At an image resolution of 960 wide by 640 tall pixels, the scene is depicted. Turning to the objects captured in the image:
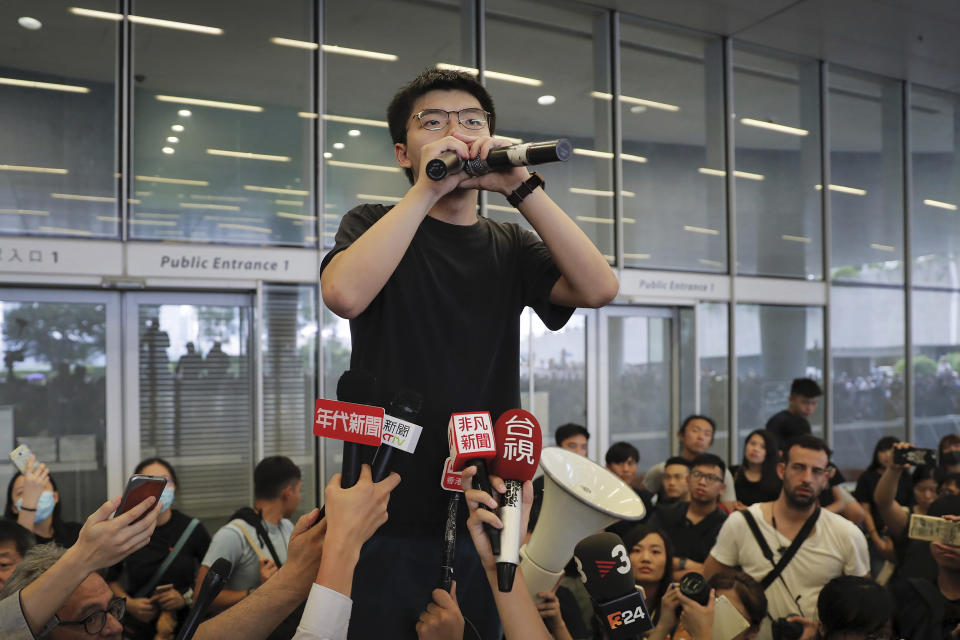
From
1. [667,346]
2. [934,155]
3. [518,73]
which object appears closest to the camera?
[518,73]

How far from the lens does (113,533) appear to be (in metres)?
1.48

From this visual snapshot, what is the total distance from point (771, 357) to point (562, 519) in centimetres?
776

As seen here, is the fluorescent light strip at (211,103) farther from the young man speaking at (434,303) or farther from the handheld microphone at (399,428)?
the handheld microphone at (399,428)

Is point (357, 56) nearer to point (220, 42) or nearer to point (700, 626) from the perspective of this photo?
point (220, 42)

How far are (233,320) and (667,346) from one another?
442cm

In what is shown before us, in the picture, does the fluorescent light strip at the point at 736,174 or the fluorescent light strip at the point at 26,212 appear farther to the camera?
the fluorescent light strip at the point at 736,174

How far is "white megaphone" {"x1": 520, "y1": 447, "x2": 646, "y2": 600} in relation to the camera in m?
1.52

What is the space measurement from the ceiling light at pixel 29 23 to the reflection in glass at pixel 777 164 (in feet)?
22.0

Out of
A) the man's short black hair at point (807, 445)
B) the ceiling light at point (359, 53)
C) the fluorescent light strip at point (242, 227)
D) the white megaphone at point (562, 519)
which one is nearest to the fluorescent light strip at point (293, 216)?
the fluorescent light strip at point (242, 227)

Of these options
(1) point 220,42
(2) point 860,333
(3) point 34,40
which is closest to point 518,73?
(1) point 220,42

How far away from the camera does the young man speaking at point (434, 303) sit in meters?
1.21

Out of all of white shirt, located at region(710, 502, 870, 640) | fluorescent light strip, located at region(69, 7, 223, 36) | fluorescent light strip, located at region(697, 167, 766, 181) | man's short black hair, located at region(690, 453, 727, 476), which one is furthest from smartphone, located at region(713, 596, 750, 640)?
fluorescent light strip, located at region(697, 167, 766, 181)

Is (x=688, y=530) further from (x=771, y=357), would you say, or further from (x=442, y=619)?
(x=771, y=357)

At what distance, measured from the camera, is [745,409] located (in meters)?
8.43
